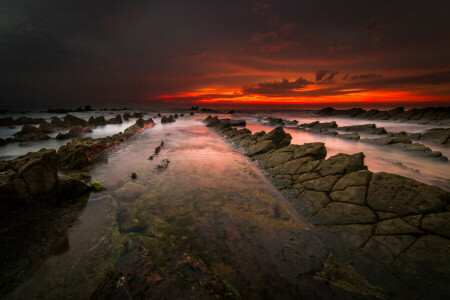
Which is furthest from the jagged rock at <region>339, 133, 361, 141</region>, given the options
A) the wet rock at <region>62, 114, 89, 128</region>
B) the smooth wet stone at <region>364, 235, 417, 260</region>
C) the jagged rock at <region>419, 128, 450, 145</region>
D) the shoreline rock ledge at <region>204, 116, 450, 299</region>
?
the wet rock at <region>62, 114, 89, 128</region>

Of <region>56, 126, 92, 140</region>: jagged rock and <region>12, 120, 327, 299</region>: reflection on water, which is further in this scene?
<region>56, 126, 92, 140</region>: jagged rock

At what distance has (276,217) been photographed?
6078 mm

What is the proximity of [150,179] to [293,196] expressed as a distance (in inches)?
259

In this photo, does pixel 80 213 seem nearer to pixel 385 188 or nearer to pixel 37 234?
pixel 37 234

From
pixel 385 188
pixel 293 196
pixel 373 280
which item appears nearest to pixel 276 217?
pixel 293 196

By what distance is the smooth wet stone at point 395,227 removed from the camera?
4.30 m

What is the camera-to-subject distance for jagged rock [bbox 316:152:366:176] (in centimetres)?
717

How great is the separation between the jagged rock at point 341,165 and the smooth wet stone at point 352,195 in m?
1.19

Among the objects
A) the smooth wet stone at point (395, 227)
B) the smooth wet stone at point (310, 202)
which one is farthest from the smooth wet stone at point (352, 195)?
the smooth wet stone at point (395, 227)

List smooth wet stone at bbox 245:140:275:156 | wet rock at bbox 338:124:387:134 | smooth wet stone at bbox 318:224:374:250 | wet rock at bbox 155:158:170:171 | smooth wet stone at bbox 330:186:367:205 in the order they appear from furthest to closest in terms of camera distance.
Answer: wet rock at bbox 338:124:387:134 → smooth wet stone at bbox 245:140:275:156 → wet rock at bbox 155:158:170:171 → smooth wet stone at bbox 330:186:367:205 → smooth wet stone at bbox 318:224:374:250

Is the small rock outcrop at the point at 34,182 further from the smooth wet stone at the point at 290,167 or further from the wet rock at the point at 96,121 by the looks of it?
the wet rock at the point at 96,121

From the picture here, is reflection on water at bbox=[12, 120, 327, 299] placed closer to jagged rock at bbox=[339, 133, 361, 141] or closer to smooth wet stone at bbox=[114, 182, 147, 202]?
smooth wet stone at bbox=[114, 182, 147, 202]

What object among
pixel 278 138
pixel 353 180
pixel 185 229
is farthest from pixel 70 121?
pixel 353 180

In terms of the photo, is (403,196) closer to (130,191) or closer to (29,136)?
(130,191)
